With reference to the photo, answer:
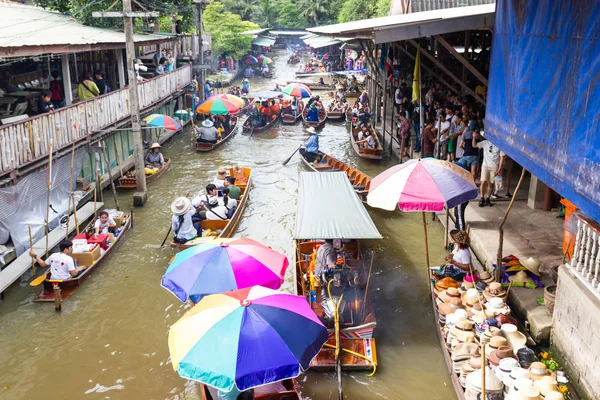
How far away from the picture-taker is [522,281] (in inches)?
393

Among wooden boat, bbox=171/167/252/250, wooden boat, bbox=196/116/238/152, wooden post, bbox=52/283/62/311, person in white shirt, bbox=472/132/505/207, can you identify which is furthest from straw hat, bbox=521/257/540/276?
wooden boat, bbox=196/116/238/152

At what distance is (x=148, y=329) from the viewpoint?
10453 millimetres

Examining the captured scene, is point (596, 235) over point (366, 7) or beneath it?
beneath

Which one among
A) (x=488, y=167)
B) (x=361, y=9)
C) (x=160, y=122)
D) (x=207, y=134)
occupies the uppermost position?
(x=361, y=9)

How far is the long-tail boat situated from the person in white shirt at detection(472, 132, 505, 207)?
3.71 m

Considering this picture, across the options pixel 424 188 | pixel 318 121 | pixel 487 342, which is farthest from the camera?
pixel 318 121

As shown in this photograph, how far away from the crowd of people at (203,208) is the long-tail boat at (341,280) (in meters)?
2.82

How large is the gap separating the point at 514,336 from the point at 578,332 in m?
0.90

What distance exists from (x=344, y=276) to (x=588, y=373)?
12.8ft

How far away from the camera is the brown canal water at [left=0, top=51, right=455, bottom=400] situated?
874 cm

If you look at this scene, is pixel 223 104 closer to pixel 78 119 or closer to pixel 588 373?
pixel 78 119

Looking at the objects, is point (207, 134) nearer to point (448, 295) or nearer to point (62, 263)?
point (62, 263)

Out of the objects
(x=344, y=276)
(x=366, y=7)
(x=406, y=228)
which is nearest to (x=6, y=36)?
(x=344, y=276)

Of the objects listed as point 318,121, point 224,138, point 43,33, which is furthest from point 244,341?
point 318,121
